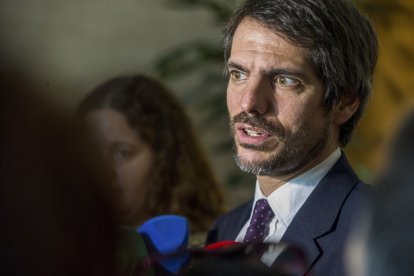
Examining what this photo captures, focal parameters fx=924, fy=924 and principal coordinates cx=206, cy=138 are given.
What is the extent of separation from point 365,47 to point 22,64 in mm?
1380

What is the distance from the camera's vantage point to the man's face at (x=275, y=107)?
2.19 metres

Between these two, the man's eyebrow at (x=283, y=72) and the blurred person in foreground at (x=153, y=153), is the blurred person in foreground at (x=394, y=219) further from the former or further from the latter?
the blurred person in foreground at (x=153, y=153)

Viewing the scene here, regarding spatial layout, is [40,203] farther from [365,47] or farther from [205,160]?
[205,160]

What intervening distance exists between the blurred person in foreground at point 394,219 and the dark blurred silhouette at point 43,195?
0.96 ft

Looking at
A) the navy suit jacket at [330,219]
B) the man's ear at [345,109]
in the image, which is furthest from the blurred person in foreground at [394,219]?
the man's ear at [345,109]

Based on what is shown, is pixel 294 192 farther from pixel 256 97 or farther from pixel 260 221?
pixel 256 97

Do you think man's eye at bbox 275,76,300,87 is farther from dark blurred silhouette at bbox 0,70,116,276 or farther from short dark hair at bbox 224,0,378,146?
dark blurred silhouette at bbox 0,70,116,276

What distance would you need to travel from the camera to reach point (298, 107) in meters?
2.22

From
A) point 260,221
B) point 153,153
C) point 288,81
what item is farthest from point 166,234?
point 153,153

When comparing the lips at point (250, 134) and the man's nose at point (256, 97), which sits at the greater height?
the man's nose at point (256, 97)

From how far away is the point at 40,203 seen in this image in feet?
3.19

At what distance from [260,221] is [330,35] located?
0.48m

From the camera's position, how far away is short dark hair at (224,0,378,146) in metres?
2.18

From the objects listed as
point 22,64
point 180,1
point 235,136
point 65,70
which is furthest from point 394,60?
point 22,64
